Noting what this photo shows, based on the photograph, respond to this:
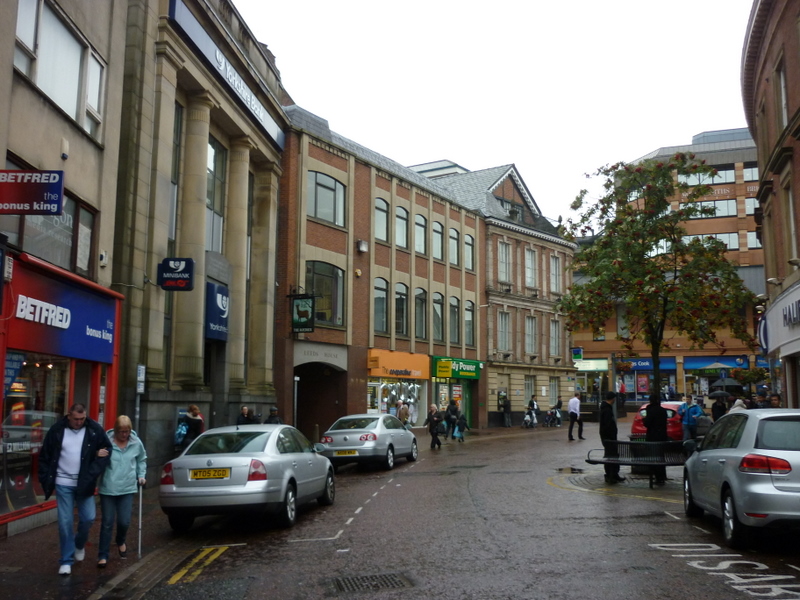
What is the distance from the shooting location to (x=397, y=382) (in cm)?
3541

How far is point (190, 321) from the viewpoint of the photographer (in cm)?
1922

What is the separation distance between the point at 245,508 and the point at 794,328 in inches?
568

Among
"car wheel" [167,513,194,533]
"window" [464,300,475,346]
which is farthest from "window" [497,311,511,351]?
"car wheel" [167,513,194,533]

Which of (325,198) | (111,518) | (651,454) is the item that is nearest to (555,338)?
(325,198)

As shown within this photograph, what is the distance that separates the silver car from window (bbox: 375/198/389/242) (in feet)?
83.3

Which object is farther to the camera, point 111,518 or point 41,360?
point 41,360

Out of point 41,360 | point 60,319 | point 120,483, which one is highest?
point 60,319

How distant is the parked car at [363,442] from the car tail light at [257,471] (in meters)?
8.84

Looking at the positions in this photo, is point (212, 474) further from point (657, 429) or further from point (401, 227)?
point (401, 227)

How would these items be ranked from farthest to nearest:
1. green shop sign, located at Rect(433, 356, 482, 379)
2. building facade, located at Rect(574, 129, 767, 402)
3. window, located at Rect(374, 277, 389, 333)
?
1. building facade, located at Rect(574, 129, 767, 402)
2. green shop sign, located at Rect(433, 356, 482, 379)
3. window, located at Rect(374, 277, 389, 333)

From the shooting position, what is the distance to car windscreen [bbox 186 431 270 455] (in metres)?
11.0

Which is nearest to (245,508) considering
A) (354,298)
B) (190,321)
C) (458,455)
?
(190,321)

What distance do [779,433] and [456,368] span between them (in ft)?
101

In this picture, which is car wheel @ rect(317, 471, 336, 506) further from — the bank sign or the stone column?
the stone column
